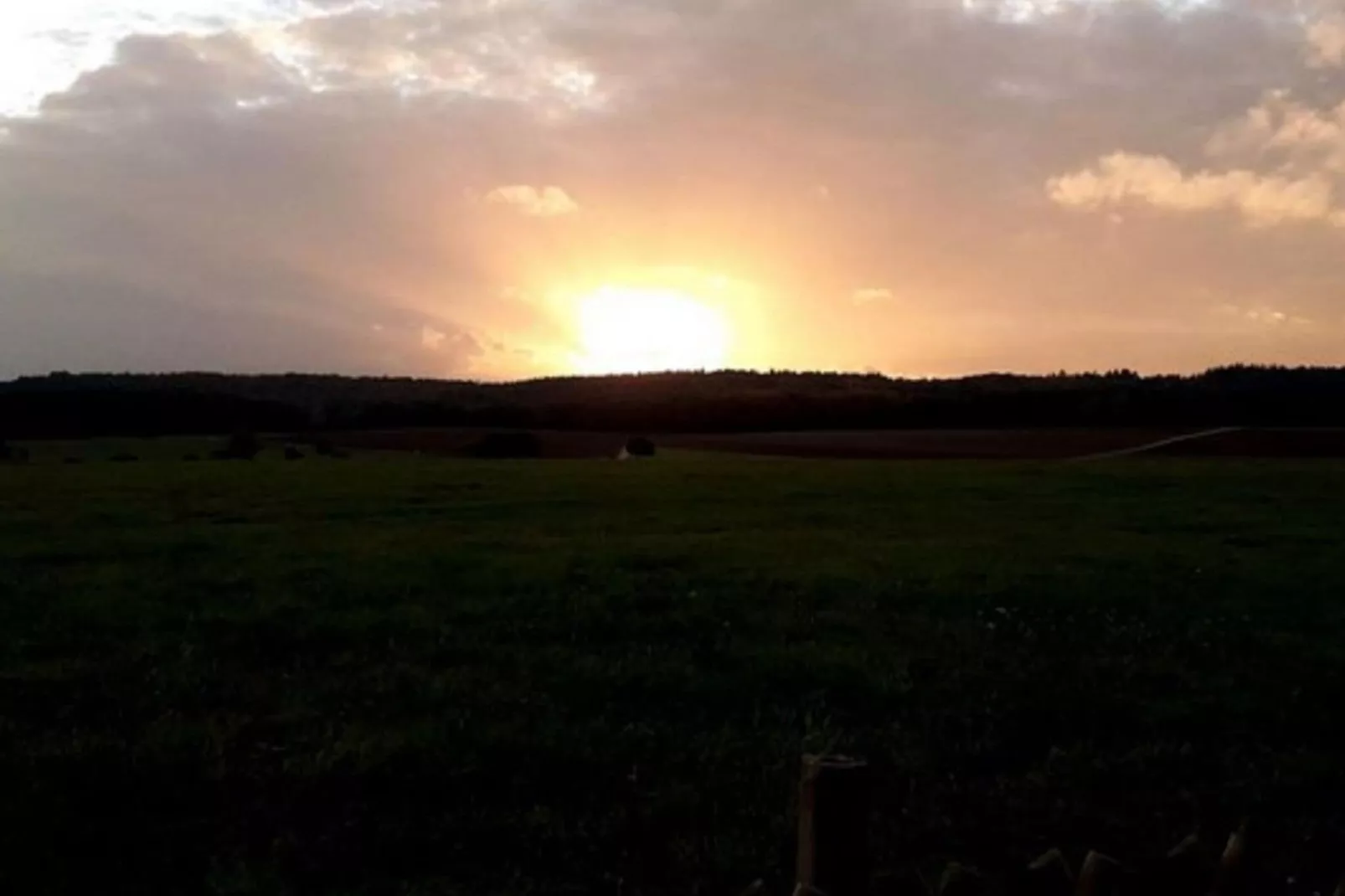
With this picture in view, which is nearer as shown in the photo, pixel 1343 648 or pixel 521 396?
pixel 1343 648

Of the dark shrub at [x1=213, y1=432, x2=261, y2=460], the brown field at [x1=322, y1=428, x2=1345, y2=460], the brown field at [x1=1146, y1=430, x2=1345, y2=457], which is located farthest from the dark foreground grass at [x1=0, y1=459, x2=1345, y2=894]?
the brown field at [x1=322, y1=428, x2=1345, y2=460]

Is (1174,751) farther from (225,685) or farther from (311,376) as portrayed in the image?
(311,376)

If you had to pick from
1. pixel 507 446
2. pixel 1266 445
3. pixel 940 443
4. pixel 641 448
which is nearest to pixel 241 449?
pixel 507 446

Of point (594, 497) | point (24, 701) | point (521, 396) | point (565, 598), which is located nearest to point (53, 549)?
point (565, 598)

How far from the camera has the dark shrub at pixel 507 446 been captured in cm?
6538

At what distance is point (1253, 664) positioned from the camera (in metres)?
12.3

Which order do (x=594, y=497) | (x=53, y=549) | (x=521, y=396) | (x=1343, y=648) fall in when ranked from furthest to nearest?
1. (x=521, y=396)
2. (x=594, y=497)
3. (x=53, y=549)
4. (x=1343, y=648)

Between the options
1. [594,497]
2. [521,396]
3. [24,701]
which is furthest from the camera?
[521,396]

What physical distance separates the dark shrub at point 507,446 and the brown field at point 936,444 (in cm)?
50

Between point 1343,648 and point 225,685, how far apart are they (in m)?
9.38

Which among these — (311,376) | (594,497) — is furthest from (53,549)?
(311,376)

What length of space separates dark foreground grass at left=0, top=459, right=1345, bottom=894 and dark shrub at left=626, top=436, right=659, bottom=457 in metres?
40.4

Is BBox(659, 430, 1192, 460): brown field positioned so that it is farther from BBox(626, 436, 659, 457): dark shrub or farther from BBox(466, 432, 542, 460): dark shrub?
BBox(466, 432, 542, 460): dark shrub

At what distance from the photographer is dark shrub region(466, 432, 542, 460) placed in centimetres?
6538
